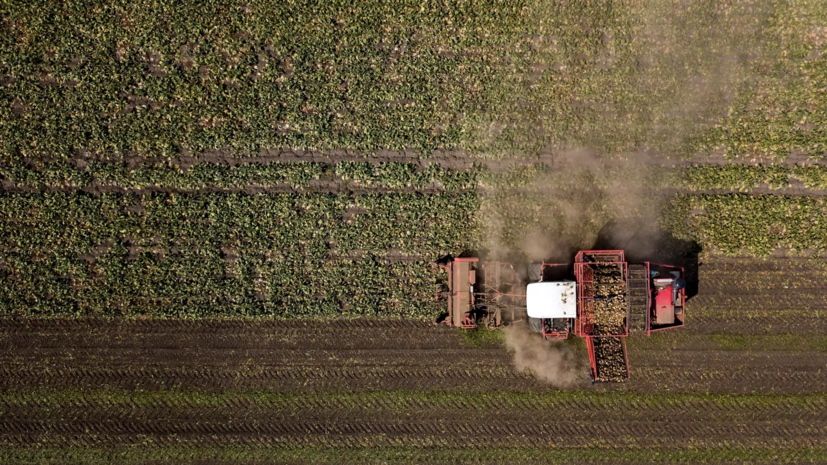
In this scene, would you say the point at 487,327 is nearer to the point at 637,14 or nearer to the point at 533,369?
the point at 533,369

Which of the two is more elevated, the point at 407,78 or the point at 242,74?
the point at 242,74

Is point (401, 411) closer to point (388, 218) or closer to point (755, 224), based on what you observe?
point (388, 218)

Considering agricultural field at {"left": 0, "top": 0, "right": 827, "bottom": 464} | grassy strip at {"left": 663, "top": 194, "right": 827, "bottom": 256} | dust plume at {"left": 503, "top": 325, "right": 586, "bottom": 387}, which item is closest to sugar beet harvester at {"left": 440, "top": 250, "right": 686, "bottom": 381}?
dust plume at {"left": 503, "top": 325, "right": 586, "bottom": 387}

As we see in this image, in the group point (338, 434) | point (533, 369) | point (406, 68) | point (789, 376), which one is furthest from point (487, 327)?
point (789, 376)

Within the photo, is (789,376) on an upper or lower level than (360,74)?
lower

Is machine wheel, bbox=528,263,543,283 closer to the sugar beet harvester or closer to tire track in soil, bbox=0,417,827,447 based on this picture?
the sugar beet harvester

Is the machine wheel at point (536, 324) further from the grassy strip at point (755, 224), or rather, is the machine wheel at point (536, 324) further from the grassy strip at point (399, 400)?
the grassy strip at point (755, 224)

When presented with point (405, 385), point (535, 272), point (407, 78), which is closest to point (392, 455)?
point (405, 385)
